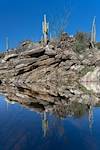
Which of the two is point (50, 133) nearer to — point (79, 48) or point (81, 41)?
point (79, 48)

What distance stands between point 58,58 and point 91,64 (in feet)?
13.5

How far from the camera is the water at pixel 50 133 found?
657cm

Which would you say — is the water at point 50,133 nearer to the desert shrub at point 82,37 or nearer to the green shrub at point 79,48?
the green shrub at point 79,48

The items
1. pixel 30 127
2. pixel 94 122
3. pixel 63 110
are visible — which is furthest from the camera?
pixel 63 110

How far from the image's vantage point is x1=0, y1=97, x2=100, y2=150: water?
6.57 meters

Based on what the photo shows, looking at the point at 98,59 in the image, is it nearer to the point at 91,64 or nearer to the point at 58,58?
the point at 91,64

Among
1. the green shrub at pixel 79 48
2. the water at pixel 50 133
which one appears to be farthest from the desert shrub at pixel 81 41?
the water at pixel 50 133

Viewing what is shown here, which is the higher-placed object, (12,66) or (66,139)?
(12,66)

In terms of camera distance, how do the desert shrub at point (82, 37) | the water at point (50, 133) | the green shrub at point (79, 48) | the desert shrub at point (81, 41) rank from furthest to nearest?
the desert shrub at point (82, 37) < the desert shrub at point (81, 41) < the green shrub at point (79, 48) < the water at point (50, 133)

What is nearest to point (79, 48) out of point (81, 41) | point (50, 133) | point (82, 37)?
point (81, 41)

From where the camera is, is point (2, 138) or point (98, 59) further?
point (98, 59)

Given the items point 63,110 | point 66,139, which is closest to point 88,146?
point 66,139

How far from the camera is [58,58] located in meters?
43.4

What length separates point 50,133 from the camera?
7.60m
